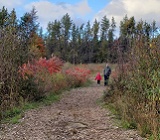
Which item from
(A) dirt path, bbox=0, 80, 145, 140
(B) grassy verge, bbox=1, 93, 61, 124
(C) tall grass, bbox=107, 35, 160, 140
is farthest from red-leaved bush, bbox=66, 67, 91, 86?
(C) tall grass, bbox=107, 35, 160, 140

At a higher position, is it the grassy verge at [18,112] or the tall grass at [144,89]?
the tall grass at [144,89]

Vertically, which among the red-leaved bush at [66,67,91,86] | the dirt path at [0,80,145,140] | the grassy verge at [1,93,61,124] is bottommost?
the dirt path at [0,80,145,140]

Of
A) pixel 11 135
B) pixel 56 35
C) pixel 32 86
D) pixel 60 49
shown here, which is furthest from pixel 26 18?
pixel 56 35

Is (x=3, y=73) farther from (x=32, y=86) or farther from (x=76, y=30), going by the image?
(x=76, y=30)

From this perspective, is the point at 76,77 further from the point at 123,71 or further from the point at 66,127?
the point at 66,127

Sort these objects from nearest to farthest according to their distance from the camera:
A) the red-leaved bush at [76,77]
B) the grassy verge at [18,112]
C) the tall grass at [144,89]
→ 1. the tall grass at [144,89]
2. the grassy verge at [18,112]
3. the red-leaved bush at [76,77]

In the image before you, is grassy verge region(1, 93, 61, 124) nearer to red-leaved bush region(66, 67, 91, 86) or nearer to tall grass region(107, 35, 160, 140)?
tall grass region(107, 35, 160, 140)

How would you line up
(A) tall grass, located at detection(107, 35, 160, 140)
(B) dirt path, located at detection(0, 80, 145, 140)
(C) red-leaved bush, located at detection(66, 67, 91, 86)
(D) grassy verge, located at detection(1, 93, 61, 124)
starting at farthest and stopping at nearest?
(C) red-leaved bush, located at detection(66, 67, 91, 86) → (D) grassy verge, located at detection(1, 93, 61, 124) → (B) dirt path, located at detection(0, 80, 145, 140) → (A) tall grass, located at detection(107, 35, 160, 140)

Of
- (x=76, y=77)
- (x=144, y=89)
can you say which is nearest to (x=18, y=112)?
(x=144, y=89)

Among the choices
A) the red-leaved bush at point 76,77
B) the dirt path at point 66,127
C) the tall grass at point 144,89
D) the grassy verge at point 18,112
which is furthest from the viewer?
the red-leaved bush at point 76,77

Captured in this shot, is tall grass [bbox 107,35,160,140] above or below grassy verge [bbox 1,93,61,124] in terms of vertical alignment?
above

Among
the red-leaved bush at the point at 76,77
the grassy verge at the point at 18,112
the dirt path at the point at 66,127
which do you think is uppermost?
the red-leaved bush at the point at 76,77

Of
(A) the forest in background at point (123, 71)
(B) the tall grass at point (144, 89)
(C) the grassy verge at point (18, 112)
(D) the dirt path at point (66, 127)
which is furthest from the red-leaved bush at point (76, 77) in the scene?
(B) the tall grass at point (144, 89)

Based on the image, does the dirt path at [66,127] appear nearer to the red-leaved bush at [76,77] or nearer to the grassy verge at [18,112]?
the grassy verge at [18,112]
